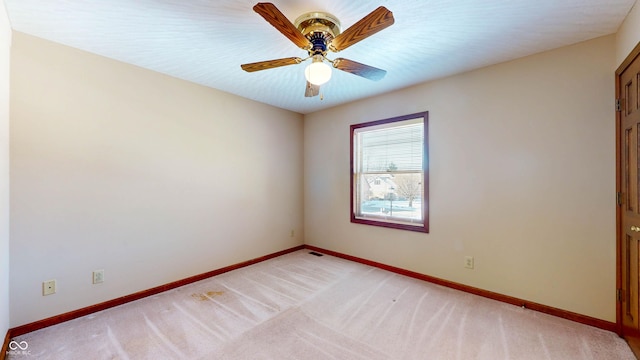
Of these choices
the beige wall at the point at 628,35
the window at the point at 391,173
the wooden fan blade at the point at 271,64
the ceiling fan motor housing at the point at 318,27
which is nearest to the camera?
the beige wall at the point at 628,35

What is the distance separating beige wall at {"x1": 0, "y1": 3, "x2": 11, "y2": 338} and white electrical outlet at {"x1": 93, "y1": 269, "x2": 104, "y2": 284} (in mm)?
532

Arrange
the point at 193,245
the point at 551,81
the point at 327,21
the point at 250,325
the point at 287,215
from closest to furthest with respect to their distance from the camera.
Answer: the point at 327,21
the point at 250,325
the point at 551,81
the point at 193,245
the point at 287,215

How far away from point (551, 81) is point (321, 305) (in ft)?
10.1

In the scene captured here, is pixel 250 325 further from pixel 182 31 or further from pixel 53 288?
pixel 182 31

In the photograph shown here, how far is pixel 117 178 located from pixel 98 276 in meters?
0.96

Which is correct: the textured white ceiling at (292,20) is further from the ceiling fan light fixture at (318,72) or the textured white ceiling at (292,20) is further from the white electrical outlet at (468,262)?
the white electrical outlet at (468,262)

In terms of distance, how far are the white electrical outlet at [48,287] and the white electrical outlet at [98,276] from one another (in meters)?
0.27

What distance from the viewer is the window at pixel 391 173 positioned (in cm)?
326

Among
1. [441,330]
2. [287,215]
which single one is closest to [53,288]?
[287,215]

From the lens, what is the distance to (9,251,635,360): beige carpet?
187 centimetres

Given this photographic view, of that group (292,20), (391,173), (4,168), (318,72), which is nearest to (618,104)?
(391,173)

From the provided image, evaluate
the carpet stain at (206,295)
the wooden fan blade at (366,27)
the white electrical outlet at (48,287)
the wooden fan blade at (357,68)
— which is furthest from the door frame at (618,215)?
the white electrical outlet at (48,287)

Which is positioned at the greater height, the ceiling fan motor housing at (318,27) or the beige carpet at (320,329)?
the ceiling fan motor housing at (318,27)

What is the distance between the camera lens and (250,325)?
2211 millimetres
